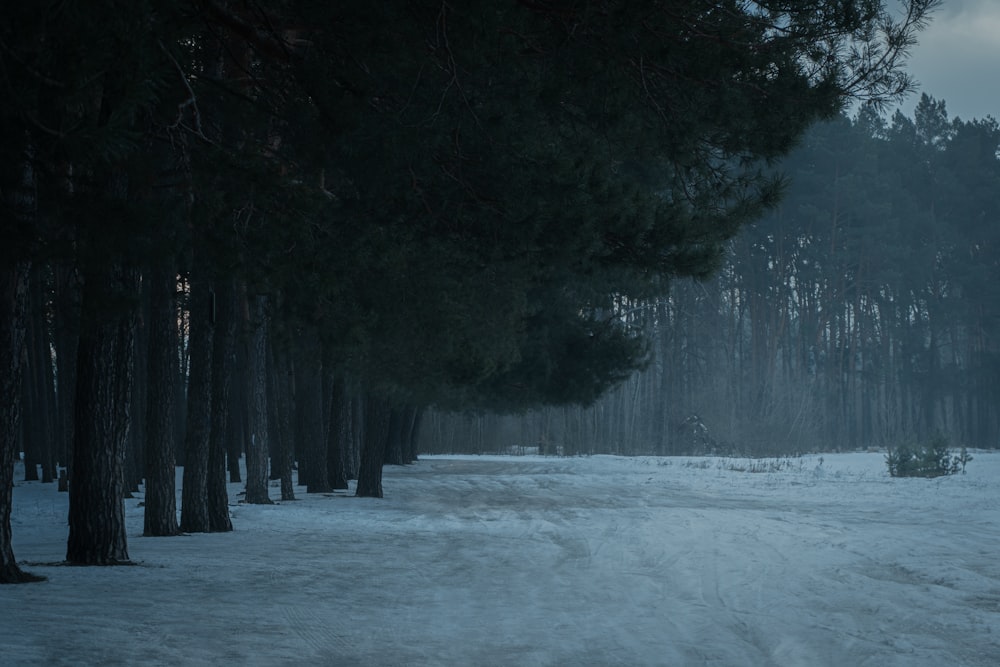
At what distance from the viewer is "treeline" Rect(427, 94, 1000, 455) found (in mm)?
57094

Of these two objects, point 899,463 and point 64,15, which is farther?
point 899,463

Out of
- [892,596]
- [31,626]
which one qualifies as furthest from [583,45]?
[31,626]

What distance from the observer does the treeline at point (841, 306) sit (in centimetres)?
5709

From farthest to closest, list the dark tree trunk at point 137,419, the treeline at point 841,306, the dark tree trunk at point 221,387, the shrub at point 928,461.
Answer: the treeline at point 841,306 < the shrub at point 928,461 < the dark tree trunk at point 137,419 < the dark tree trunk at point 221,387

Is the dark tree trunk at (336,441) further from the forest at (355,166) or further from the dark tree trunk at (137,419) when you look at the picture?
the forest at (355,166)

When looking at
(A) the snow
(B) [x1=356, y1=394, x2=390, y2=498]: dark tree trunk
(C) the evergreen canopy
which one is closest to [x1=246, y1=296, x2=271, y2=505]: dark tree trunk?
(A) the snow

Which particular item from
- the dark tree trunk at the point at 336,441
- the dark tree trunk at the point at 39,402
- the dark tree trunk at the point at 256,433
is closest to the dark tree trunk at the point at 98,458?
the dark tree trunk at the point at 256,433

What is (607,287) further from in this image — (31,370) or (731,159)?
(31,370)

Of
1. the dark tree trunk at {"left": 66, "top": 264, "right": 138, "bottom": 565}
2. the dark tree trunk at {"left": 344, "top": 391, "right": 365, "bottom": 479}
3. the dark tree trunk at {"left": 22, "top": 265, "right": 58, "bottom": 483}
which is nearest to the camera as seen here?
the dark tree trunk at {"left": 66, "top": 264, "right": 138, "bottom": 565}

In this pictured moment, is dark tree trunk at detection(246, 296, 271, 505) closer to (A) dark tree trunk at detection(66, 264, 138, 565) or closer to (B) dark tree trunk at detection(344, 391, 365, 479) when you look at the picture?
(A) dark tree trunk at detection(66, 264, 138, 565)

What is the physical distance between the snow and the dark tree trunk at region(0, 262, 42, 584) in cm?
53

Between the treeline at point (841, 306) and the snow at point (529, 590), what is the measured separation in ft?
122

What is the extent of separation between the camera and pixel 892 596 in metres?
9.05

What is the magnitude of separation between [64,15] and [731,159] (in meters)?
7.75
